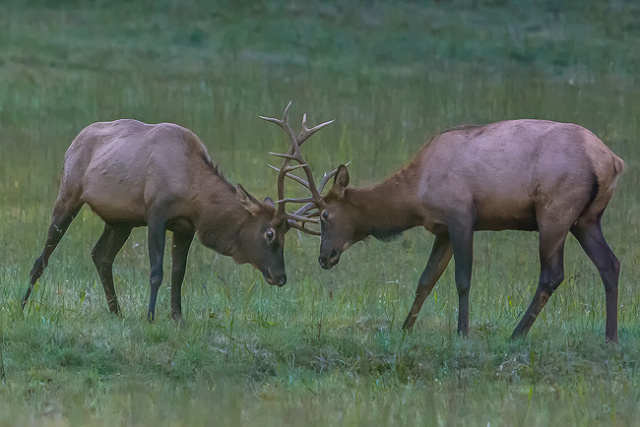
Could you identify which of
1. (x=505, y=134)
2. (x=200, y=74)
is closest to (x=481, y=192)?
(x=505, y=134)

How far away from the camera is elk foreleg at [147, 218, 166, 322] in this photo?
902 cm

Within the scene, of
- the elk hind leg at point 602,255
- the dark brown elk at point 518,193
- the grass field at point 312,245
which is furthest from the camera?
the elk hind leg at point 602,255

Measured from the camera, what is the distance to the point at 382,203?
9375 mm

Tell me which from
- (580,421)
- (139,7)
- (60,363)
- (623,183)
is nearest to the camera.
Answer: (580,421)

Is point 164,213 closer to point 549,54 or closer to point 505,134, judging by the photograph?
point 505,134

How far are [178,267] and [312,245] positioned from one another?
302 centimetres

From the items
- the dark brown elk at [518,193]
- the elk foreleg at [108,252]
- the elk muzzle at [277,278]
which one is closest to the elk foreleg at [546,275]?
the dark brown elk at [518,193]

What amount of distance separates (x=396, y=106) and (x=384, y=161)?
10.5 ft

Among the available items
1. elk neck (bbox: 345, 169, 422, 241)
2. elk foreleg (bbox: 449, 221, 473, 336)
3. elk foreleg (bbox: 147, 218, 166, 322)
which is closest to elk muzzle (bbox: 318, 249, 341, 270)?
elk neck (bbox: 345, 169, 422, 241)

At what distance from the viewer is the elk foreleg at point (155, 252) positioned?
902 centimetres

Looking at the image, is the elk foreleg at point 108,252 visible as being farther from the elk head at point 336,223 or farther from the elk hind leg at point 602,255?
the elk hind leg at point 602,255

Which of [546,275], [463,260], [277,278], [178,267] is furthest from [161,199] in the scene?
[546,275]

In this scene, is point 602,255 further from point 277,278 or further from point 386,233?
point 277,278

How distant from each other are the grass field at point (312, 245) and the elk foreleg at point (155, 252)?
286 mm
